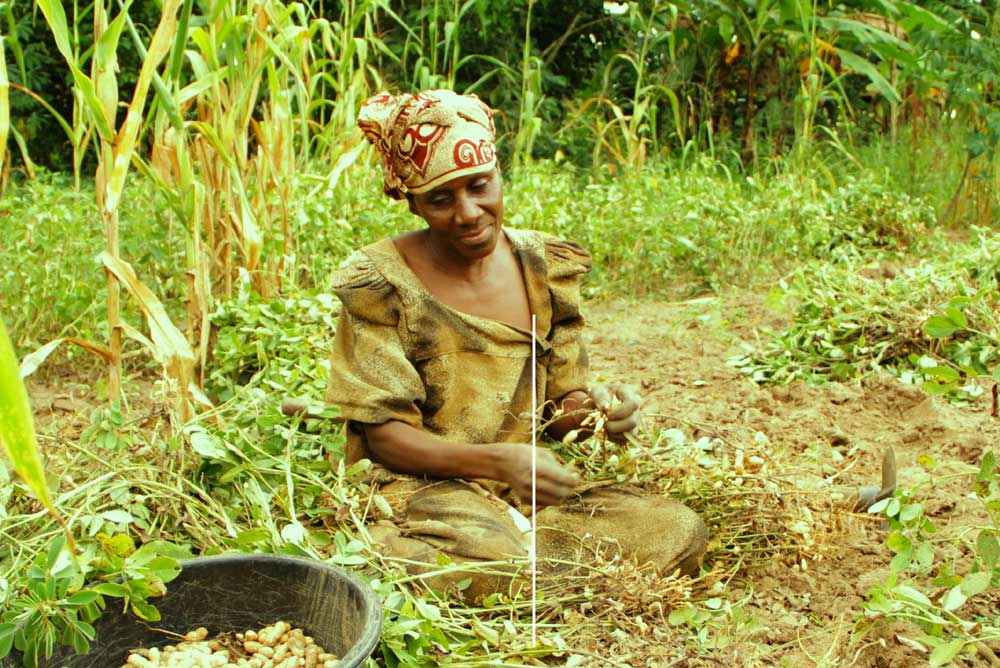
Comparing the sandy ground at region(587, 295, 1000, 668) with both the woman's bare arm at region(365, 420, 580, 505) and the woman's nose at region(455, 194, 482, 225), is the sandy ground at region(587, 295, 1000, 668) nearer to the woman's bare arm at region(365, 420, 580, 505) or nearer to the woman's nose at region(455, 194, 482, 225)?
the woman's bare arm at region(365, 420, 580, 505)

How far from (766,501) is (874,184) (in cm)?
387

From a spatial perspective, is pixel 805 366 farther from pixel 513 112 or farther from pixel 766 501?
pixel 513 112

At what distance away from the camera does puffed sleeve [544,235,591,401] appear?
8.37 ft

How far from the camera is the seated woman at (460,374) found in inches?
88.4

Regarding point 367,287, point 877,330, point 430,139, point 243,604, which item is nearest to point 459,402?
point 367,287

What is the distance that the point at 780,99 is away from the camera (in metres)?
7.85

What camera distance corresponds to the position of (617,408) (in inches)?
92.7

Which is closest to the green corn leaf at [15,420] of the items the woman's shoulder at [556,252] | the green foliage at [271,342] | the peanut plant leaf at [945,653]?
the peanut plant leaf at [945,653]

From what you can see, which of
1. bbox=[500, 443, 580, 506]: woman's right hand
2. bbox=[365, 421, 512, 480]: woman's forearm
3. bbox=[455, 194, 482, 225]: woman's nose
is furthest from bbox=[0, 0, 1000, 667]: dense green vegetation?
bbox=[455, 194, 482, 225]: woman's nose

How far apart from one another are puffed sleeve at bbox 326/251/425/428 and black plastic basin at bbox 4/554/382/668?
0.51 m

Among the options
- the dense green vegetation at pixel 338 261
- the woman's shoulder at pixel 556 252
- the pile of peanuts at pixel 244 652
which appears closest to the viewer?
the pile of peanuts at pixel 244 652

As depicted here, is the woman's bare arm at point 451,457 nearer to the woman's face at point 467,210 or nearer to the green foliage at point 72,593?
the woman's face at point 467,210

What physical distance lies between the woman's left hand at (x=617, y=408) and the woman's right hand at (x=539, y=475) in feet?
0.73

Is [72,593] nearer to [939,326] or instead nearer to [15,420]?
[15,420]
